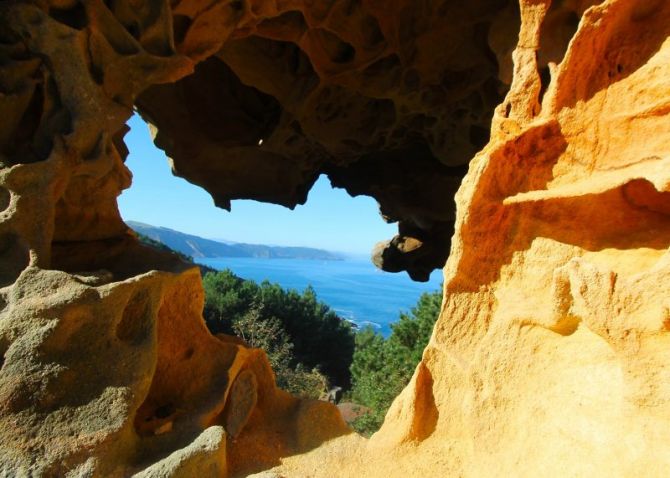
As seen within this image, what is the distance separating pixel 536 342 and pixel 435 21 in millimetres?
3369

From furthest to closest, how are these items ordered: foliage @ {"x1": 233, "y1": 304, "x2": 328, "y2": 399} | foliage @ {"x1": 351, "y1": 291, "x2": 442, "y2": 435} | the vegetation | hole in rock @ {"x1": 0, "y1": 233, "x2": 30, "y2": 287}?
1. foliage @ {"x1": 233, "y1": 304, "x2": 328, "y2": 399}
2. the vegetation
3. foliage @ {"x1": 351, "y1": 291, "x2": 442, "y2": 435}
4. hole in rock @ {"x1": 0, "y1": 233, "x2": 30, "y2": 287}

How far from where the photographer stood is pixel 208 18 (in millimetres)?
2865

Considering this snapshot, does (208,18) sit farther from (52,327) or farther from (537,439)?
(537,439)

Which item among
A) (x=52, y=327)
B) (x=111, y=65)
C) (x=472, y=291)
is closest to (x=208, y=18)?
(x=111, y=65)

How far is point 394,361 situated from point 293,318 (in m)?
6.23

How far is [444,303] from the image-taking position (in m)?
2.02

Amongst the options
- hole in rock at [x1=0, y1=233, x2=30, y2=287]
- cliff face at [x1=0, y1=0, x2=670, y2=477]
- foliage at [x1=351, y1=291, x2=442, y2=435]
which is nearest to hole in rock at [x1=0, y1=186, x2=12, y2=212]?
cliff face at [x1=0, y1=0, x2=670, y2=477]

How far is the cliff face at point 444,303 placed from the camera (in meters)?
1.49

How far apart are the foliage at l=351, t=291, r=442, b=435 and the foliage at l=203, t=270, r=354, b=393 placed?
394 centimetres

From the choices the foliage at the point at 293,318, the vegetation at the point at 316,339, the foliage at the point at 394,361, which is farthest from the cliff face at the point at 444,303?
the foliage at the point at 293,318

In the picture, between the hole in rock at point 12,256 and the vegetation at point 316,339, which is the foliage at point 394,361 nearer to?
the vegetation at point 316,339

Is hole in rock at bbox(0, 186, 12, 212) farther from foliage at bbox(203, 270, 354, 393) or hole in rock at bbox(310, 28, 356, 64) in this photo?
foliage at bbox(203, 270, 354, 393)

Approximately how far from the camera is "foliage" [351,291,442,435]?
8227 millimetres

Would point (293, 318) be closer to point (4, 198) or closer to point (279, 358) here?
point (279, 358)
